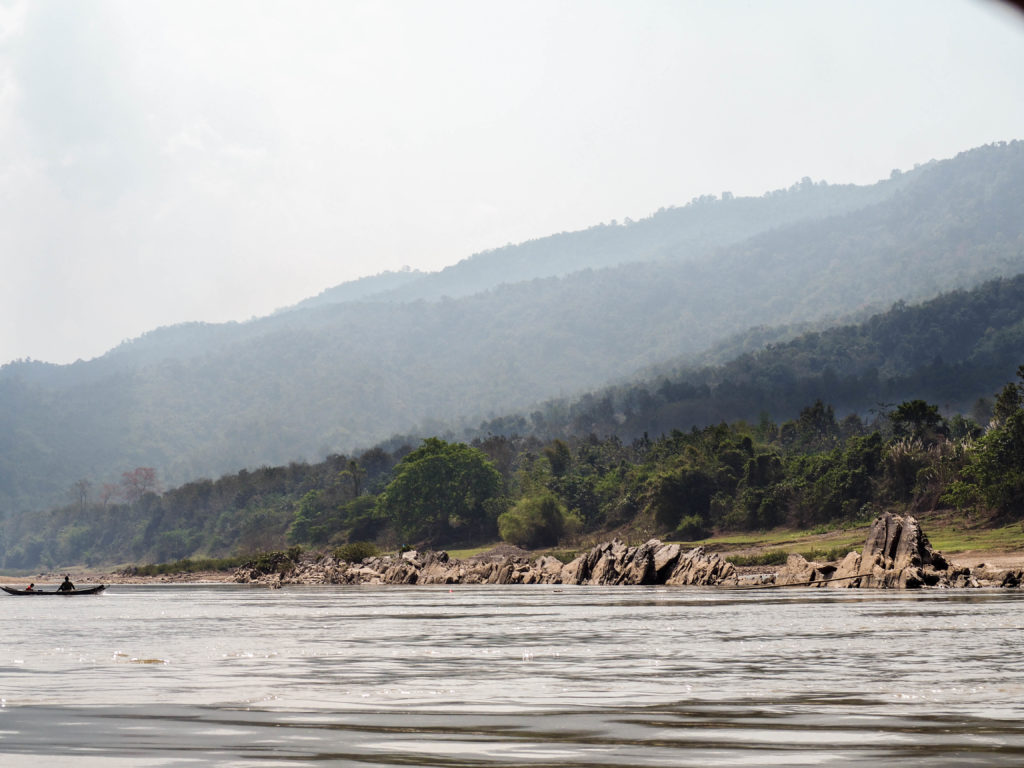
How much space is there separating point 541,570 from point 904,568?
131ft

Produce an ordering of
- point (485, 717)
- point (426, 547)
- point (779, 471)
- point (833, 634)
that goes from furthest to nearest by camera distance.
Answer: point (426, 547), point (779, 471), point (833, 634), point (485, 717)

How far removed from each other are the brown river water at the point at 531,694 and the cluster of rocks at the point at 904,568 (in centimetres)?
2535

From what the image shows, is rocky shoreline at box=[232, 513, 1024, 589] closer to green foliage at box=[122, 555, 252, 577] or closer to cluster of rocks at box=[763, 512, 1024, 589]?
cluster of rocks at box=[763, 512, 1024, 589]

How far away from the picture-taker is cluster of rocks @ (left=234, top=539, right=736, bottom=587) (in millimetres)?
84750

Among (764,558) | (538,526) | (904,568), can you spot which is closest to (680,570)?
(764,558)

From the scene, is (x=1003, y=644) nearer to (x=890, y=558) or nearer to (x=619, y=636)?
Answer: (x=619, y=636)

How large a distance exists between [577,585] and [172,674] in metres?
70.1

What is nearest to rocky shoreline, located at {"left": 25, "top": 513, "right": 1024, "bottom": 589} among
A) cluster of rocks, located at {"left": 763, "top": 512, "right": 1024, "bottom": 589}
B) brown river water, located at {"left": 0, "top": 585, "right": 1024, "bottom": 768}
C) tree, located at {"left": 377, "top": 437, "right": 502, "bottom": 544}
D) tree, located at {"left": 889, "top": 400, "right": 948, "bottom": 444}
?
cluster of rocks, located at {"left": 763, "top": 512, "right": 1024, "bottom": 589}

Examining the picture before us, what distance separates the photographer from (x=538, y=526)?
147125mm

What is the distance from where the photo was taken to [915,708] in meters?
17.1

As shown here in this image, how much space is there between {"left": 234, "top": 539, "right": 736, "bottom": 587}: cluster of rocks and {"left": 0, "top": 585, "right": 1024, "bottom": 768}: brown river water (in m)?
44.2

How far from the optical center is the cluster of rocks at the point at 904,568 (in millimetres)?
64875

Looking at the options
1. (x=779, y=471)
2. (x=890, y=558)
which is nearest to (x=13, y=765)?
(x=890, y=558)

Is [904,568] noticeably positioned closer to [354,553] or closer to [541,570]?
[541,570]
